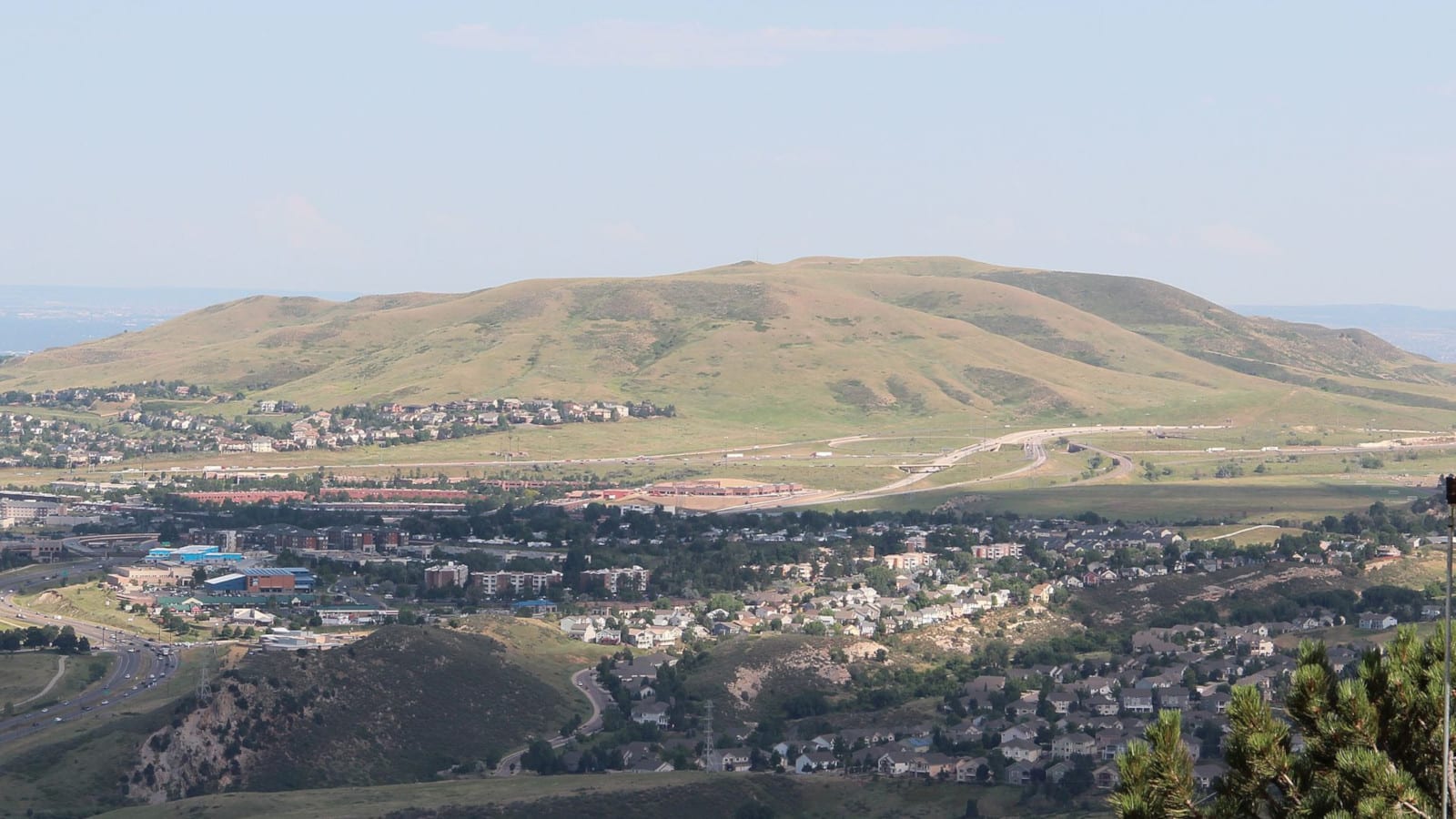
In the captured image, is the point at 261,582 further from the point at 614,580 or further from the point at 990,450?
the point at 990,450

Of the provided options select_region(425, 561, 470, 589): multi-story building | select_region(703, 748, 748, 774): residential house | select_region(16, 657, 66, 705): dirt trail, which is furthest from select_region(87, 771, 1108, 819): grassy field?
select_region(425, 561, 470, 589): multi-story building

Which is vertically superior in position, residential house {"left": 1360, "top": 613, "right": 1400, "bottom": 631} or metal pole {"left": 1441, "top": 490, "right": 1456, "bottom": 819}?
metal pole {"left": 1441, "top": 490, "right": 1456, "bottom": 819}

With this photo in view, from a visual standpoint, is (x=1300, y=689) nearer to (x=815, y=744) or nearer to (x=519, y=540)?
(x=815, y=744)

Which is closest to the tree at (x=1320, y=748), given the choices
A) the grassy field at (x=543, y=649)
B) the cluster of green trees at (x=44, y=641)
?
the grassy field at (x=543, y=649)

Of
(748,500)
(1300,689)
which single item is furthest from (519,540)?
(1300,689)

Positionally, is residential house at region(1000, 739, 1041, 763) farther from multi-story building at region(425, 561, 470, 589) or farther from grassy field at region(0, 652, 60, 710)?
multi-story building at region(425, 561, 470, 589)

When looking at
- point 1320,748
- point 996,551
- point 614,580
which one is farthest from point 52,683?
point 1320,748

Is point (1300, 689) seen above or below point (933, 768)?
above
